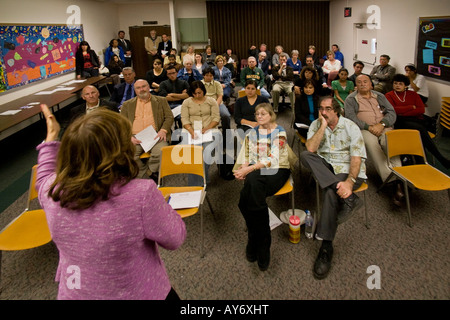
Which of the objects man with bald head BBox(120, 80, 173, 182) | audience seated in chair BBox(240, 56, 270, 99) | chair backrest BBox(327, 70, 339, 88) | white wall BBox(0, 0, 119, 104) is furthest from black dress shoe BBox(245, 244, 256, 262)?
chair backrest BBox(327, 70, 339, 88)

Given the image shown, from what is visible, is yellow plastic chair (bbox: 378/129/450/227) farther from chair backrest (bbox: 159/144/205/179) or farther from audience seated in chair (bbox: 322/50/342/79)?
audience seated in chair (bbox: 322/50/342/79)

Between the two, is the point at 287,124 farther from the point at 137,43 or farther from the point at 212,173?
the point at 137,43

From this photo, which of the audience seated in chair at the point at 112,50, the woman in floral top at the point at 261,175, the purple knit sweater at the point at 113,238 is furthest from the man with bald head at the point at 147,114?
the audience seated in chair at the point at 112,50

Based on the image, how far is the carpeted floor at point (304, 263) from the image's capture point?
2230 millimetres

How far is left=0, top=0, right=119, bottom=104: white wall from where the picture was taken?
5.75 meters

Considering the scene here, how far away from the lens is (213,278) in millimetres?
2400

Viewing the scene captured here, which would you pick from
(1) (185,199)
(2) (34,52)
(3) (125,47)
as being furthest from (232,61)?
(1) (185,199)

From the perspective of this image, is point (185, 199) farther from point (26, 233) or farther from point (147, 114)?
point (147, 114)

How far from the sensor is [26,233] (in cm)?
236

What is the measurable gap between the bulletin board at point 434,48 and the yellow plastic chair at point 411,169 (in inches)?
117

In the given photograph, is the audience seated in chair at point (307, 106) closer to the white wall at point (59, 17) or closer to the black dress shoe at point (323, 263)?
the black dress shoe at point (323, 263)

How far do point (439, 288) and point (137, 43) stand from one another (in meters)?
11.6

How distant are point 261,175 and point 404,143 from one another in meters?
1.57
